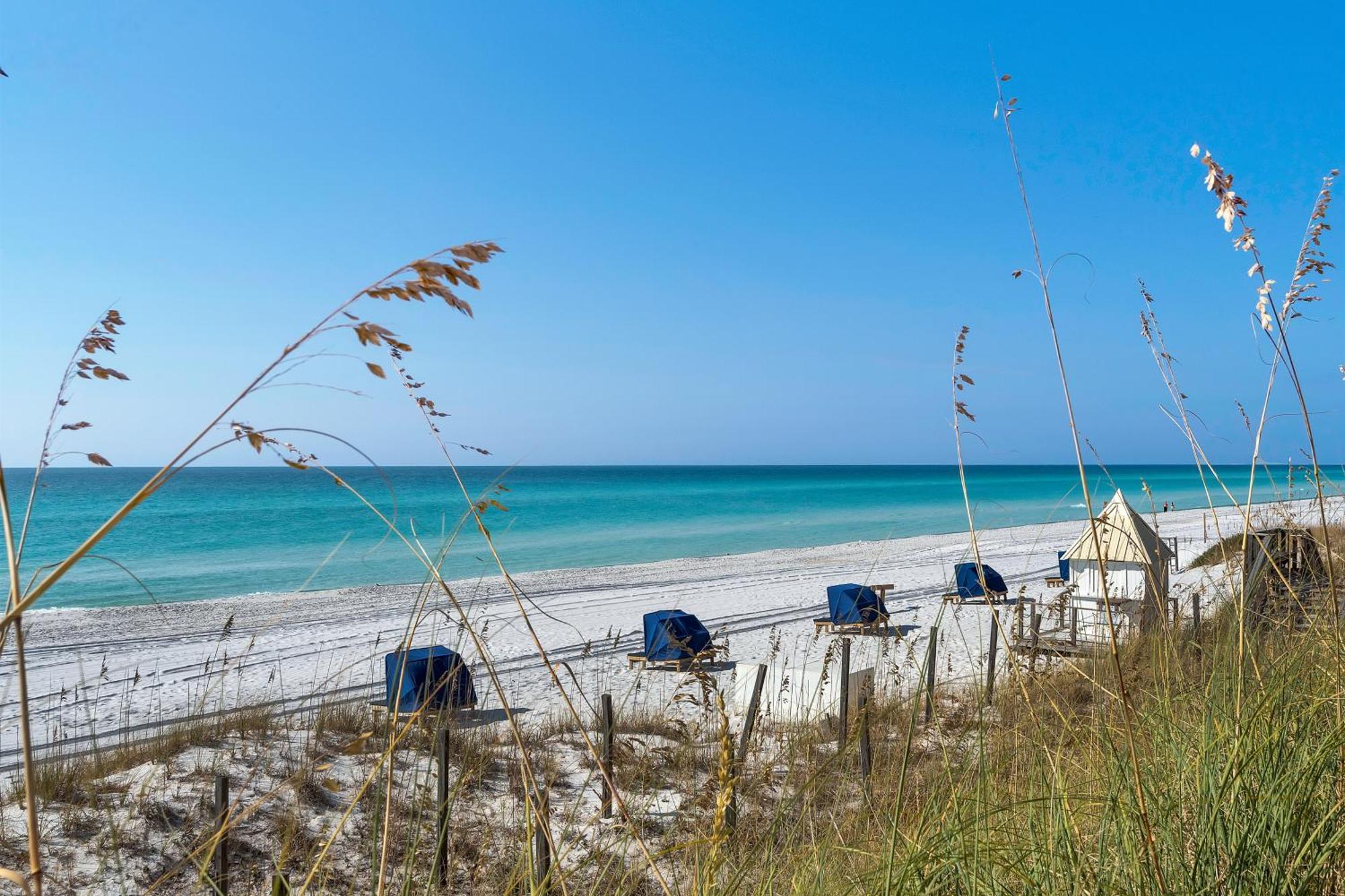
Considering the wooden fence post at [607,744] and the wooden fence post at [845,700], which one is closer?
the wooden fence post at [607,744]

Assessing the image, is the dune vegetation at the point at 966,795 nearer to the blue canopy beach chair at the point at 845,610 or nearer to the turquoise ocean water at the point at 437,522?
the turquoise ocean water at the point at 437,522

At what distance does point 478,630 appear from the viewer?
10273 millimetres

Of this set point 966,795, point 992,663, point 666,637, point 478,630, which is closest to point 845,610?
point 666,637

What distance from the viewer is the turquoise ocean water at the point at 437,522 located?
74.7 feet

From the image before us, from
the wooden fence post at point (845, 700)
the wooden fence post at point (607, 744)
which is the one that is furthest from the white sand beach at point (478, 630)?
the wooden fence post at point (845, 700)

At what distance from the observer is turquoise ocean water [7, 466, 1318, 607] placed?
2278 centimetres

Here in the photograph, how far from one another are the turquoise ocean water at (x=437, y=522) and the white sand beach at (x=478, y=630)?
121 centimetres

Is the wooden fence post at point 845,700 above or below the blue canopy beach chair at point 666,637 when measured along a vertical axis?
above

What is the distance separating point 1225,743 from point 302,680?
444 inches

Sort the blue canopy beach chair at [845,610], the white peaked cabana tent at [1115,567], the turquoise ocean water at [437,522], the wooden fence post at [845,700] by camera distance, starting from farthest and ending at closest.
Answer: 1. the turquoise ocean water at [437,522]
2. the blue canopy beach chair at [845,610]
3. the white peaked cabana tent at [1115,567]
4. the wooden fence post at [845,700]

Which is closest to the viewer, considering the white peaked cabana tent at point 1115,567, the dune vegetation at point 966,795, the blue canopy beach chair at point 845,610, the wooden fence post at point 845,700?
the dune vegetation at point 966,795

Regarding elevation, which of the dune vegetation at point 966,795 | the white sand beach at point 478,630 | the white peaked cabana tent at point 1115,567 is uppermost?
the dune vegetation at point 966,795

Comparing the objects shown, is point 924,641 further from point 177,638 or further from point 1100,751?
point 177,638

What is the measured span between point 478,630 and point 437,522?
2092cm
